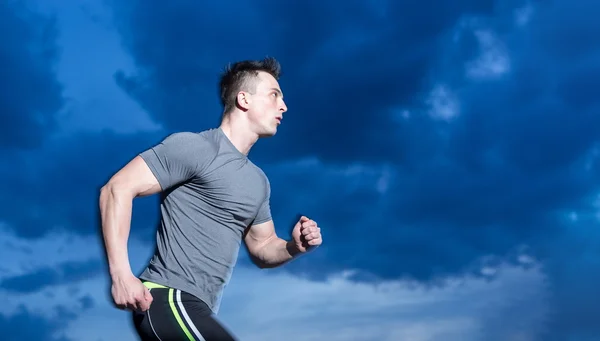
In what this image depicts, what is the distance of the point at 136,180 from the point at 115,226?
16.3 inches

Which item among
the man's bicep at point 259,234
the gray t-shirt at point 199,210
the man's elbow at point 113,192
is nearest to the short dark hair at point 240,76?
the gray t-shirt at point 199,210

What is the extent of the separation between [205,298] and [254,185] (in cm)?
110

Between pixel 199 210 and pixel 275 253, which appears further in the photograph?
pixel 275 253

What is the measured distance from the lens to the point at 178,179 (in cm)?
509

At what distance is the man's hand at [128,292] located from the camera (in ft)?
14.4

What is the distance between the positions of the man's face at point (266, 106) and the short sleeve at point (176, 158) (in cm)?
72

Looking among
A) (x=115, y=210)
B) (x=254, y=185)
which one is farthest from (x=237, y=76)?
(x=115, y=210)

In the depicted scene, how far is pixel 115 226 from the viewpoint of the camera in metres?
4.55

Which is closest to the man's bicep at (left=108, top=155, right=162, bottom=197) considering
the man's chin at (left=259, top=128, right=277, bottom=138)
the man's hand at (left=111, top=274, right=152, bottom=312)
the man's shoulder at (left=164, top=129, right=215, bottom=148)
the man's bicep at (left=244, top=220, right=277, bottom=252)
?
the man's shoulder at (left=164, top=129, right=215, bottom=148)

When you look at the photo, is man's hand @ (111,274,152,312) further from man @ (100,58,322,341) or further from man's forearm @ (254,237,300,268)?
man's forearm @ (254,237,300,268)

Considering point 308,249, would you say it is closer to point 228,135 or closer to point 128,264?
point 228,135

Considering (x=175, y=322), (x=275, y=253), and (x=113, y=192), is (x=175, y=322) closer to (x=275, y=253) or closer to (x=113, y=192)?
(x=113, y=192)

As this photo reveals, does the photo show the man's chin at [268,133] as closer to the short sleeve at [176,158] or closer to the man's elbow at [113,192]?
the short sleeve at [176,158]

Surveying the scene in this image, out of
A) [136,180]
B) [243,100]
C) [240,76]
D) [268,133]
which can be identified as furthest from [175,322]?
[240,76]
